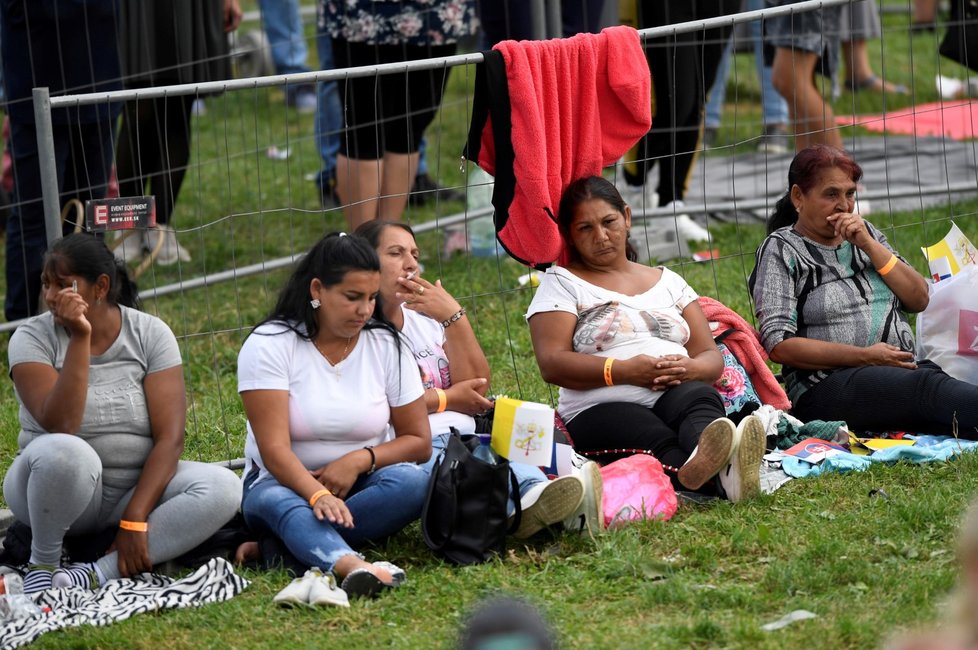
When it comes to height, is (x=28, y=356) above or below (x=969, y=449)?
above

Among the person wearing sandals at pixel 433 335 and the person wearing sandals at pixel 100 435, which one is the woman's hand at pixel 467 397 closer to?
the person wearing sandals at pixel 433 335

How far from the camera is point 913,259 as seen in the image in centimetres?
732

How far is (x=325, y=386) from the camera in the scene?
4.48 meters

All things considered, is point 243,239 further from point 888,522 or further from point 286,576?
point 888,522

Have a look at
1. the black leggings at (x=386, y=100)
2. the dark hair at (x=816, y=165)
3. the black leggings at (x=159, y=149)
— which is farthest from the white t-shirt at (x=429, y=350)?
the black leggings at (x=159, y=149)

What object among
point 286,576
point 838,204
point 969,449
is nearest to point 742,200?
point 838,204

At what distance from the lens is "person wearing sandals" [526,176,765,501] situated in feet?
16.3

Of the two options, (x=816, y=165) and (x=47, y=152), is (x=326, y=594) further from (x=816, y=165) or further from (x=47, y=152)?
(x=816, y=165)

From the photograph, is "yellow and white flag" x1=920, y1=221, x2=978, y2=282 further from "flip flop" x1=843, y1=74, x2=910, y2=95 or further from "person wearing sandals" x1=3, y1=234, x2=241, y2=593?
"flip flop" x1=843, y1=74, x2=910, y2=95

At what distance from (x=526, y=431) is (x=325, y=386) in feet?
2.13

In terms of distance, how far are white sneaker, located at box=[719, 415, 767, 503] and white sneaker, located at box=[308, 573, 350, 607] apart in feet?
4.49

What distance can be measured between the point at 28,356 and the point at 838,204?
2941 mm

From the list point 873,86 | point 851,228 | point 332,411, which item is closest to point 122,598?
point 332,411

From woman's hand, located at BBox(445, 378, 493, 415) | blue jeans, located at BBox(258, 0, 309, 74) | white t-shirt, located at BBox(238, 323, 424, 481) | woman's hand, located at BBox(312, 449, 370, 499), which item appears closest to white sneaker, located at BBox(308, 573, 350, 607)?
woman's hand, located at BBox(312, 449, 370, 499)
